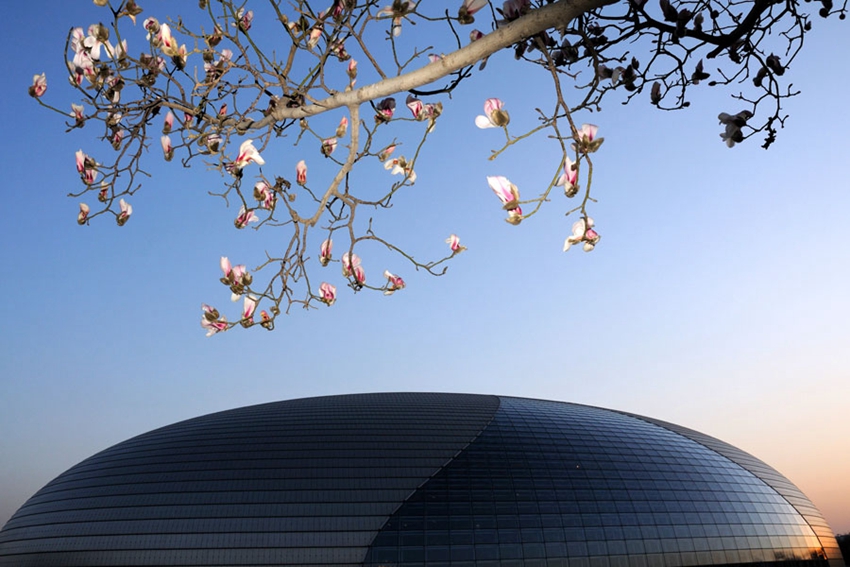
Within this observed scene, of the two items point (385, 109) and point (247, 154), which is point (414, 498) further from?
point (247, 154)

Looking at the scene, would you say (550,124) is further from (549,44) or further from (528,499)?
(528,499)

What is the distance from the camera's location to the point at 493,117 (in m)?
3.34

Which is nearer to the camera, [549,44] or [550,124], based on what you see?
[550,124]

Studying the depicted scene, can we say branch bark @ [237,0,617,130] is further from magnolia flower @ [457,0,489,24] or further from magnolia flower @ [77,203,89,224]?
magnolia flower @ [77,203,89,224]

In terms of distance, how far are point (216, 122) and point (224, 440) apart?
3808 centimetres

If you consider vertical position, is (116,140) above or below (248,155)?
above

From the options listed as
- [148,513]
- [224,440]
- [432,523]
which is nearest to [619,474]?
[432,523]

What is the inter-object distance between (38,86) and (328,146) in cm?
181

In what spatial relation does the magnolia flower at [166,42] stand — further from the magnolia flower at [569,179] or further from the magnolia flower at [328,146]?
→ the magnolia flower at [569,179]

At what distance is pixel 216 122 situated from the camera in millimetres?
4441

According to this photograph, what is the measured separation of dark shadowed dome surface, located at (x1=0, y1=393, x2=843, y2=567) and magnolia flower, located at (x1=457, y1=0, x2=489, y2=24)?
29864mm

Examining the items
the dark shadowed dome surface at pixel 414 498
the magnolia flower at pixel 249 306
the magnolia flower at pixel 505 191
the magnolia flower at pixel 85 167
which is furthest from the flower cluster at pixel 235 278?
the dark shadowed dome surface at pixel 414 498

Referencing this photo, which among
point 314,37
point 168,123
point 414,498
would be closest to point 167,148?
point 168,123

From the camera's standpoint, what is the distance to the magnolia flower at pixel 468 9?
326 centimetres
